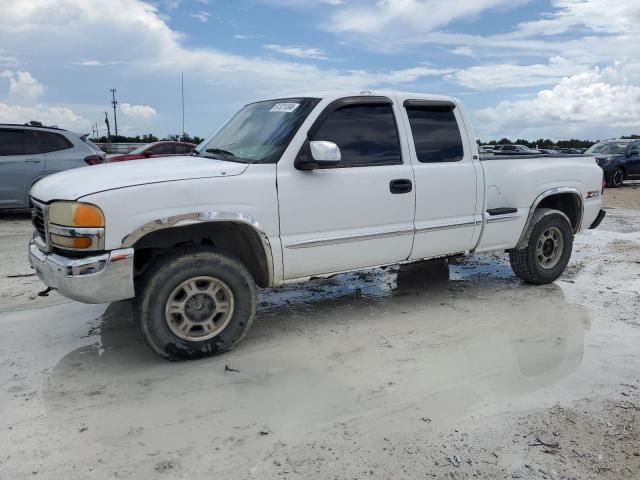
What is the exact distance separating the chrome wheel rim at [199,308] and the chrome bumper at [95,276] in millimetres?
320

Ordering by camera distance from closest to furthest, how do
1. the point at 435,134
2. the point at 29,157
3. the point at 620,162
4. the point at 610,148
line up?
the point at 435,134 → the point at 29,157 → the point at 620,162 → the point at 610,148

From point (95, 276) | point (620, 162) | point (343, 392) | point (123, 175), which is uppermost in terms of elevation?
point (620, 162)

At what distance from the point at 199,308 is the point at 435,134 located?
8.62 feet

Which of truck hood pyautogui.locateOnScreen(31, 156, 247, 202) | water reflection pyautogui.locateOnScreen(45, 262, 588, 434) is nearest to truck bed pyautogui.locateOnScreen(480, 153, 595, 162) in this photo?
water reflection pyautogui.locateOnScreen(45, 262, 588, 434)

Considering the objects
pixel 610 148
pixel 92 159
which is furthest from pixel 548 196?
pixel 610 148

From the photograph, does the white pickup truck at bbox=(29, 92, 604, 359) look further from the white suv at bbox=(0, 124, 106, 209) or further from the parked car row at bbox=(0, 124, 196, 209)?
the white suv at bbox=(0, 124, 106, 209)

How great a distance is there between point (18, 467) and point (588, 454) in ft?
9.38

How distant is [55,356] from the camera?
4066mm

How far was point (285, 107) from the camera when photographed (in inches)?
179

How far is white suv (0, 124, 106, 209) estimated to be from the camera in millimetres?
10250

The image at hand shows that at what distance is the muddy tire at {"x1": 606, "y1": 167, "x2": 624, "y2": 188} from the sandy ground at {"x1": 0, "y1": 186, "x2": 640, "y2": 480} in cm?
1534

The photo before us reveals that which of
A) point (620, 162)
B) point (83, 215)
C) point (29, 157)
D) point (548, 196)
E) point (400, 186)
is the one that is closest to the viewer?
point (83, 215)

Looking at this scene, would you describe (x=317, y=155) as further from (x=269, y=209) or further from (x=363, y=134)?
(x=363, y=134)

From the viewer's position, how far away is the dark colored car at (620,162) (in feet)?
62.1
